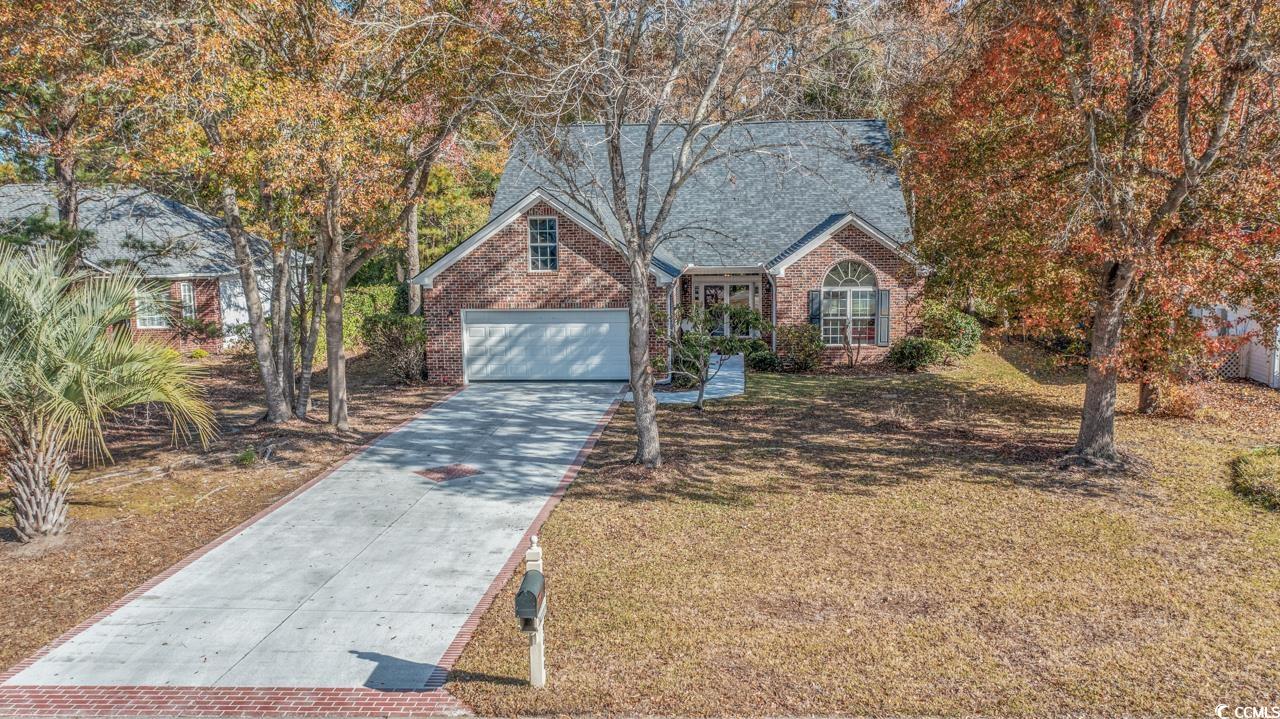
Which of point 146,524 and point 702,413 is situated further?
point 702,413

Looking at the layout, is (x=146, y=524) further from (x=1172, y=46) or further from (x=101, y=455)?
(x=1172, y=46)

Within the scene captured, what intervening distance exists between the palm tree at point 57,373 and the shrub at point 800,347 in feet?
49.6

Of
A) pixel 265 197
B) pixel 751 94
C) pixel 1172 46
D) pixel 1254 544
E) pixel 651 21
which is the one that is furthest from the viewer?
pixel 751 94

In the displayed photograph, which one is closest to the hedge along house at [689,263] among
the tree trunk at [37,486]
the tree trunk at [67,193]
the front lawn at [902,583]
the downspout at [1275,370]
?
the front lawn at [902,583]

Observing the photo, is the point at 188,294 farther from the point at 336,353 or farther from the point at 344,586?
the point at 344,586

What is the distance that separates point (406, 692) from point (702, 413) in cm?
1066

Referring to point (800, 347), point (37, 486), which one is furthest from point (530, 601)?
point (800, 347)

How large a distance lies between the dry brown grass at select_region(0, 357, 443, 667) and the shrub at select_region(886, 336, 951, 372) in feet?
39.6

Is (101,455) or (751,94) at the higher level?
(751,94)

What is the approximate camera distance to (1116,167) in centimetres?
1092

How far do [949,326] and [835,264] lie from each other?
3488 millimetres

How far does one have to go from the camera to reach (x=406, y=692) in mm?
6480

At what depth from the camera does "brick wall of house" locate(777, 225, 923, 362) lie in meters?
21.8

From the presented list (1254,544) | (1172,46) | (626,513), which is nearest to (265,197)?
(626,513)
